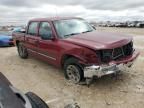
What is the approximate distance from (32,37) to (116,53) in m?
3.40

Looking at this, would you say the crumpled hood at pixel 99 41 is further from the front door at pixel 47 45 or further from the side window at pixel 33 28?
the side window at pixel 33 28

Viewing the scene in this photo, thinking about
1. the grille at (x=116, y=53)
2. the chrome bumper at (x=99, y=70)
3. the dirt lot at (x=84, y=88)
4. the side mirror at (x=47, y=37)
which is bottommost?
the dirt lot at (x=84, y=88)

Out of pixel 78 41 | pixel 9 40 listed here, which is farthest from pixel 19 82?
pixel 9 40

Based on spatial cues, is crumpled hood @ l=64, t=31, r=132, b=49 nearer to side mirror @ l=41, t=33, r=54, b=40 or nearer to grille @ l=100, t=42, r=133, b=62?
grille @ l=100, t=42, r=133, b=62

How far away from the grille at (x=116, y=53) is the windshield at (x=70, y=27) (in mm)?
1479

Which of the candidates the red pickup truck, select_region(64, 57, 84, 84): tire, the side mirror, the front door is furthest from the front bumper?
the side mirror

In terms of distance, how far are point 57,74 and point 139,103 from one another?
2992 millimetres

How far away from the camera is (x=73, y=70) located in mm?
5840

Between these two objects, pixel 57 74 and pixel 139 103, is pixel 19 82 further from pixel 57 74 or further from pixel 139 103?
pixel 139 103

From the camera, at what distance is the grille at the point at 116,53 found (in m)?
5.21

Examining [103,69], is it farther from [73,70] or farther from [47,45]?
[47,45]

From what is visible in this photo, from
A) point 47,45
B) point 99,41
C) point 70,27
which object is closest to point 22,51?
point 47,45

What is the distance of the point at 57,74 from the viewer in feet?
22.9

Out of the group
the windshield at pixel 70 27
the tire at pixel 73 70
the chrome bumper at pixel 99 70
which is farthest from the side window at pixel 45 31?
the chrome bumper at pixel 99 70
